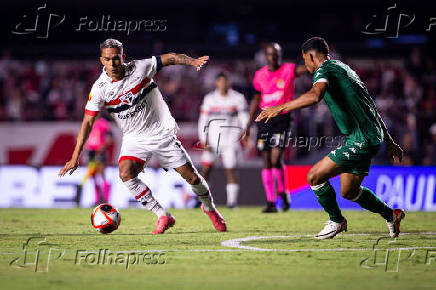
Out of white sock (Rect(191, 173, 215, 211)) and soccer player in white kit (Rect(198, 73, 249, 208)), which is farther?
soccer player in white kit (Rect(198, 73, 249, 208))

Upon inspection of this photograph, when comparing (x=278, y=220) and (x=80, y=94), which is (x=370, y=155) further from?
(x=80, y=94)

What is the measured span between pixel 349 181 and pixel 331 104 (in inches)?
35.8

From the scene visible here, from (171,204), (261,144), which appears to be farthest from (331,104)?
(171,204)

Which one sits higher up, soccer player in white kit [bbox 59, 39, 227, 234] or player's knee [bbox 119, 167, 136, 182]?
soccer player in white kit [bbox 59, 39, 227, 234]

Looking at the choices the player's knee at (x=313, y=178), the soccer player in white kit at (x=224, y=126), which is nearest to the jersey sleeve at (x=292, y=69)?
the soccer player in white kit at (x=224, y=126)

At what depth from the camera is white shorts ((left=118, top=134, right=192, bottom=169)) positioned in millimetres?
9117

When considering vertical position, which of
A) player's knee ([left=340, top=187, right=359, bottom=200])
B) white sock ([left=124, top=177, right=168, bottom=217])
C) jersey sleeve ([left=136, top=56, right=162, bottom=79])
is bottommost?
white sock ([left=124, top=177, right=168, bottom=217])

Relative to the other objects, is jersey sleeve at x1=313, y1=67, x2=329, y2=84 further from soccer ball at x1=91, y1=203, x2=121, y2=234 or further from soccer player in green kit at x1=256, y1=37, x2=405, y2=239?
soccer ball at x1=91, y1=203, x2=121, y2=234

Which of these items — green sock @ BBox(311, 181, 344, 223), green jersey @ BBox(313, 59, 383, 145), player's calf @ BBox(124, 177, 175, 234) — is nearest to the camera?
green jersey @ BBox(313, 59, 383, 145)

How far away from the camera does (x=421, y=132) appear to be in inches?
669

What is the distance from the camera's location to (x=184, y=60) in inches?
343

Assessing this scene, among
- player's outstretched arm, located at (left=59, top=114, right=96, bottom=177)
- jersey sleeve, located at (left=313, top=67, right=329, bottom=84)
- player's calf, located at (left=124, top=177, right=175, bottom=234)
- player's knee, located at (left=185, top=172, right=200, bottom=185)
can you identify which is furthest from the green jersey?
player's outstretched arm, located at (left=59, top=114, right=96, bottom=177)

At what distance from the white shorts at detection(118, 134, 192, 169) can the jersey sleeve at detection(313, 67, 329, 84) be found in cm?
223

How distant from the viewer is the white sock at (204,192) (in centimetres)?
929
